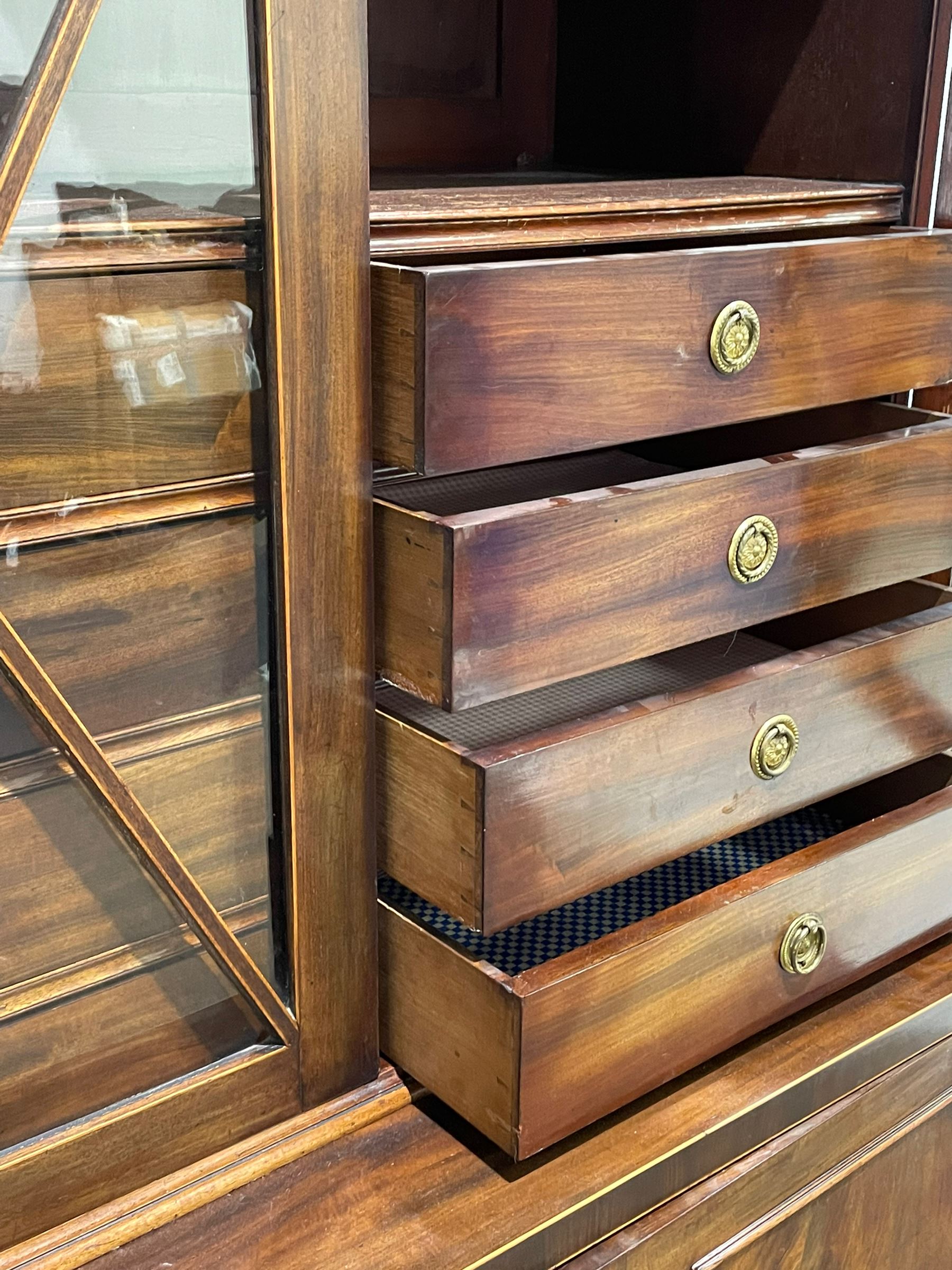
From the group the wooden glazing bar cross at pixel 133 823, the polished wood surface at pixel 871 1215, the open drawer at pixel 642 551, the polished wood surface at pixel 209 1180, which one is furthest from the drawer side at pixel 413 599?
the polished wood surface at pixel 871 1215

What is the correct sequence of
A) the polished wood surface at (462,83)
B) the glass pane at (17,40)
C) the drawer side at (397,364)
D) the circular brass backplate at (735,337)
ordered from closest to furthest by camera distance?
the glass pane at (17,40) → the drawer side at (397,364) → the circular brass backplate at (735,337) → the polished wood surface at (462,83)

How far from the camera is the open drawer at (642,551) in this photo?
683mm

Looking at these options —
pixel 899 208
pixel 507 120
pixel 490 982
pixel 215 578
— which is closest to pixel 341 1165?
pixel 490 982

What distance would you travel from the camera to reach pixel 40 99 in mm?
550

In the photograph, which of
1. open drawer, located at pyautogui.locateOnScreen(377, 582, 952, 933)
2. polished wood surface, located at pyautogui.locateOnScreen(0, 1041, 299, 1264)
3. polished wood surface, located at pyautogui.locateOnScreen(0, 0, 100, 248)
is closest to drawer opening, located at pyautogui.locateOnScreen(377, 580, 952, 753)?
open drawer, located at pyautogui.locateOnScreen(377, 582, 952, 933)

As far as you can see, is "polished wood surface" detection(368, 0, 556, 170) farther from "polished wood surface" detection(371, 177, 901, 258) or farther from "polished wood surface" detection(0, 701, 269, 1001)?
"polished wood surface" detection(0, 701, 269, 1001)

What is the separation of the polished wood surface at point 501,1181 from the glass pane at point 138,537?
0.09 meters

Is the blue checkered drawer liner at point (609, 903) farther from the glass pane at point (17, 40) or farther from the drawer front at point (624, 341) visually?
the glass pane at point (17, 40)

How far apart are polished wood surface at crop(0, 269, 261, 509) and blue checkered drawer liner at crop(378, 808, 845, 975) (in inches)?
12.2

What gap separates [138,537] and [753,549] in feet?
1.18

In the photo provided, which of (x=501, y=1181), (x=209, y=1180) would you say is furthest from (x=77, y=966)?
(x=501, y=1181)

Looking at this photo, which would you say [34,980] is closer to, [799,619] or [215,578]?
[215,578]

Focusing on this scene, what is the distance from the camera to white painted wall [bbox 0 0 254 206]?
559 mm

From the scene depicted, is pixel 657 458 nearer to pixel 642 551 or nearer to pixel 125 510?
pixel 642 551
